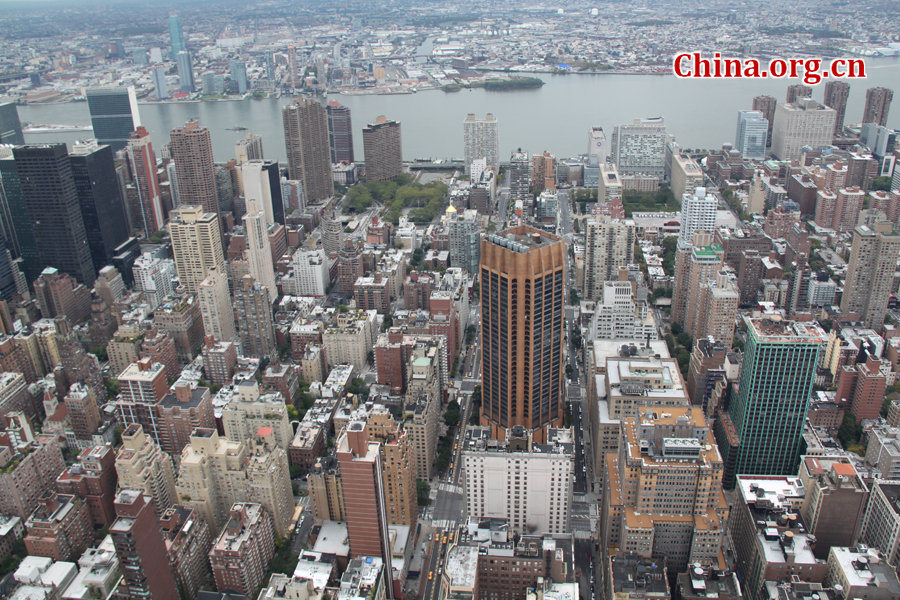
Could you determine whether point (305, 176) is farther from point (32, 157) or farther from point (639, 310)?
point (639, 310)

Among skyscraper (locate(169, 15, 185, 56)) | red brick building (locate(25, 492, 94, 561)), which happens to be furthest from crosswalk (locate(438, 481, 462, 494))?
skyscraper (locate(169, 15, 185, 56))

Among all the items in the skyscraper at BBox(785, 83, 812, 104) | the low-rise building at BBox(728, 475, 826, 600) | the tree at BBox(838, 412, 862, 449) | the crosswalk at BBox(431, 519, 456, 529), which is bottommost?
the crosswalk at BBox(431, 519, 456, 529)

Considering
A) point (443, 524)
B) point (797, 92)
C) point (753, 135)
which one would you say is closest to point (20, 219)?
point (443, 524)

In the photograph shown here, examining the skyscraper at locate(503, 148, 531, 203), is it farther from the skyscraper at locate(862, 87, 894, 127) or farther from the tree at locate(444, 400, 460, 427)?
the skyscraper at locate(862, 87, 894, 127)

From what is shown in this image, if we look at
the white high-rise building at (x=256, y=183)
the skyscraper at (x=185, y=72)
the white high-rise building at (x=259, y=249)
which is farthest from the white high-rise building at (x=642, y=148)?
the skyscraper at (x=185, y=72)

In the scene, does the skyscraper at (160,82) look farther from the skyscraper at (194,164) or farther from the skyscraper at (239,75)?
the skyscraper at (194,164)

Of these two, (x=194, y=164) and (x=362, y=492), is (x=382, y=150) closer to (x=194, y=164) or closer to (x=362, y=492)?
(x=194, y=164)
